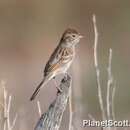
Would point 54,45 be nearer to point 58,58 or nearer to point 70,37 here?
point 70,37

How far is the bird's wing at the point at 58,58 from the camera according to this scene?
11997 millimetres

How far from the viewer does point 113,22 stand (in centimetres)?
2077

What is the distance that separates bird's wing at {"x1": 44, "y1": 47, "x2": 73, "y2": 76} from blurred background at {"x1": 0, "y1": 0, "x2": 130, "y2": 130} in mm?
1167

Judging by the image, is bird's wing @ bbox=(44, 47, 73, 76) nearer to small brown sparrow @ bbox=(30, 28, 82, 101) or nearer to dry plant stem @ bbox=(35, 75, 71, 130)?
small brown sparrow @ bbox=(30, 28, 82, 101)

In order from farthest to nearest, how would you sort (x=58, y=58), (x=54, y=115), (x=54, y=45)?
(x=54, y=45) < (x=58, y=58) < (x=54, y=115)

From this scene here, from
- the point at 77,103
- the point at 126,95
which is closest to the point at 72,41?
the point at 77,103

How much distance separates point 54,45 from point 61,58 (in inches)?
279

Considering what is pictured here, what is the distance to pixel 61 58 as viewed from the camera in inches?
481

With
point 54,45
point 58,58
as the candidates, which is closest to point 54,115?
point 58,58

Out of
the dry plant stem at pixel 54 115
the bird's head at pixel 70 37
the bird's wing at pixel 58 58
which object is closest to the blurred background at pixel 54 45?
the bird's head at pixel 70 37

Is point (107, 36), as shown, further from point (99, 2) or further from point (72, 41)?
point (72, 41)

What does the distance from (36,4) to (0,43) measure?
6.58 feet

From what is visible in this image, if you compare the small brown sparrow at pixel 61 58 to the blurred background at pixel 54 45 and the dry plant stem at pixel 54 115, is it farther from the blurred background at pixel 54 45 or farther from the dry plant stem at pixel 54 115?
the dry plant stem at pixel 54 115

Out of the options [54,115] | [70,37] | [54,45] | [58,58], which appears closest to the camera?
[54,115]
